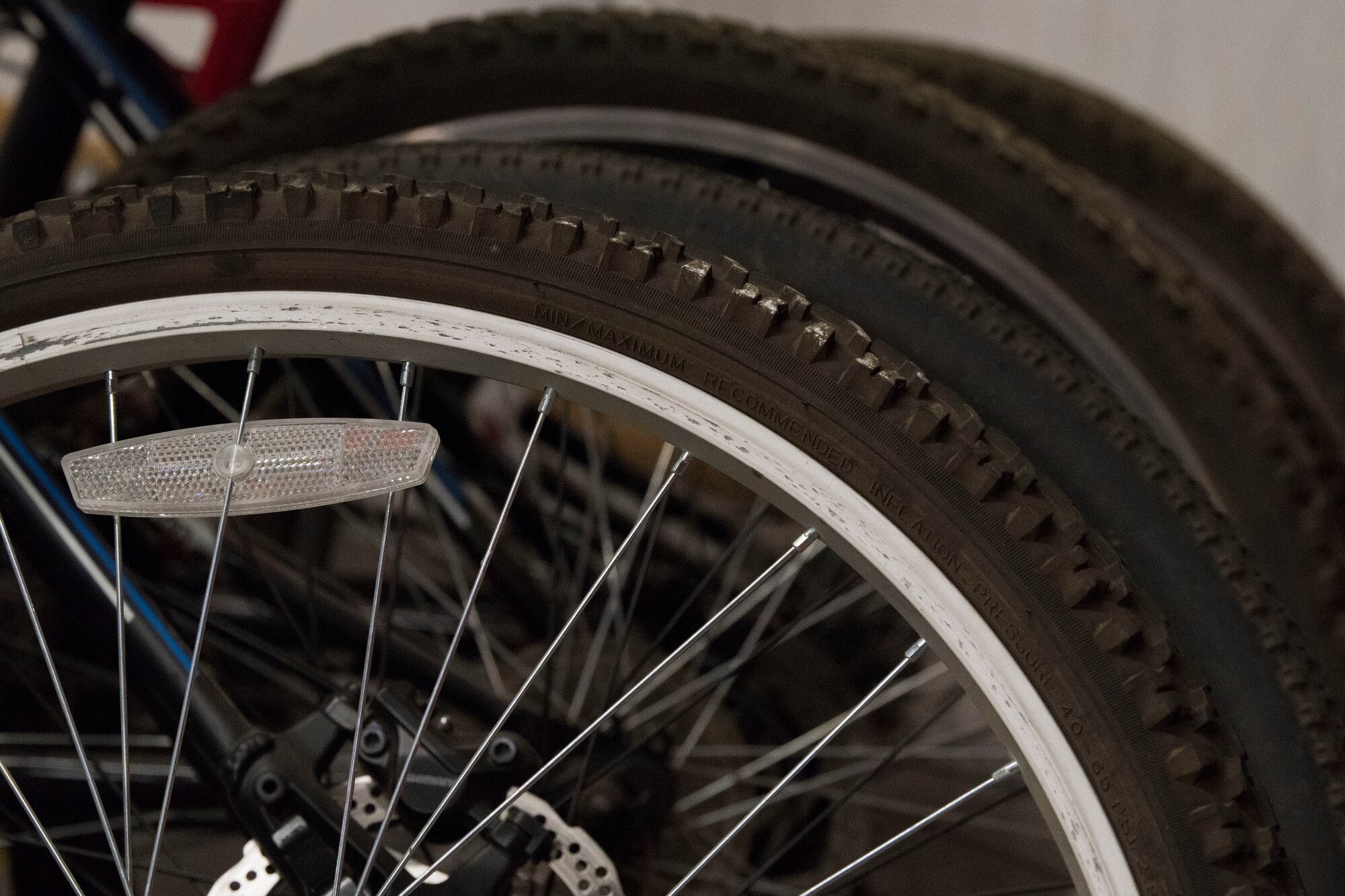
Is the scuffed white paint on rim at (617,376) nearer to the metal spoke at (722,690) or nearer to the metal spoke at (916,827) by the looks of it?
the metal spoke at (916,827)

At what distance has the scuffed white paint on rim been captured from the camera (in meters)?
0.34

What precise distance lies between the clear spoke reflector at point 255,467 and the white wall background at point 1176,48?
1.42 metres

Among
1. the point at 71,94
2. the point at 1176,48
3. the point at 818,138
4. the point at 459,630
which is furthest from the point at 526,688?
the point at 1176,48

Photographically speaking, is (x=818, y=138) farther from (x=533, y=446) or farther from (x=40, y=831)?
(x=40, y=831)

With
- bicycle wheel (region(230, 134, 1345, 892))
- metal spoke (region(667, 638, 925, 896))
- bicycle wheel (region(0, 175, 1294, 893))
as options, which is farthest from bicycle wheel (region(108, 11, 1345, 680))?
metal spoke (region(667, 638, 925, 896))

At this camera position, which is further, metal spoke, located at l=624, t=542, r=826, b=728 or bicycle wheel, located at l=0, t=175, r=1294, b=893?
metal spoke, located at l=624, t=542, r=826, b=728

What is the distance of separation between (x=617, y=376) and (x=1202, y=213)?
71cm

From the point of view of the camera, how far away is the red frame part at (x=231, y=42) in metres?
0.79

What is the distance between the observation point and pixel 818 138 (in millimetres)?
588

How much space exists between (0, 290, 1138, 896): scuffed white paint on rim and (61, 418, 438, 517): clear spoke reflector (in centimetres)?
3

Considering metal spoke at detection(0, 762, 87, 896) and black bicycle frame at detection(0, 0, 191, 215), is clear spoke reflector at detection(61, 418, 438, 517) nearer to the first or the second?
metal spoke at detection(0, 762, 87, 896)

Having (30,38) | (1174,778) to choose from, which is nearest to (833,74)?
(1174,778)

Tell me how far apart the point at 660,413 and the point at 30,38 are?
59 centimetres

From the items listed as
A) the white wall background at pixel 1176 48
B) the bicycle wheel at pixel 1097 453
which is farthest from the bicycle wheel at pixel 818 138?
the white wall background at pixel 1176 48
